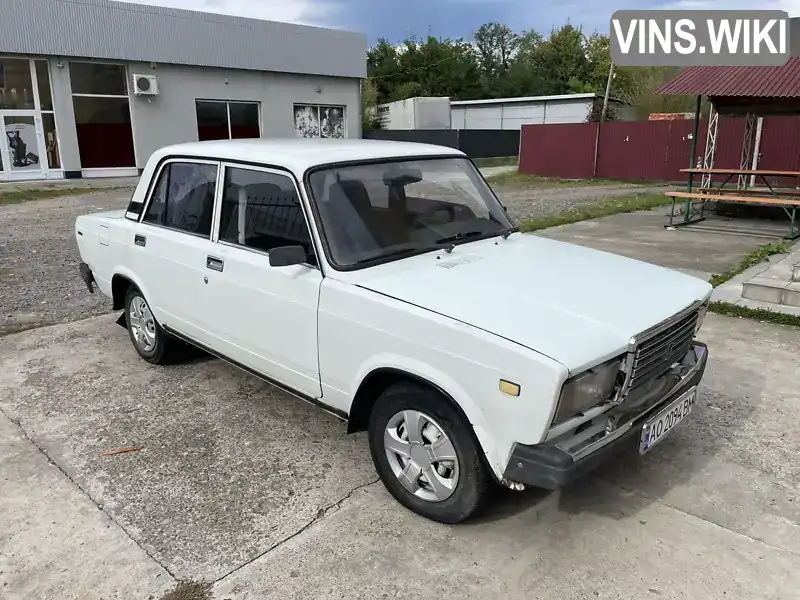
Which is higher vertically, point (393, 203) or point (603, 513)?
point (393, 203)

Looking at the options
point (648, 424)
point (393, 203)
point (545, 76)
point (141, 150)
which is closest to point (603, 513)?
point (648, 424)

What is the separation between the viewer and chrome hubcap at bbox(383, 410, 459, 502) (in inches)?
117

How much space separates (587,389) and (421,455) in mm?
866

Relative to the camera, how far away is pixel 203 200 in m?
4.30

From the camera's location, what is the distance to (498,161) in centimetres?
3528

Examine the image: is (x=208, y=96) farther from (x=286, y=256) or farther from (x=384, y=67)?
(x=384, y=67)

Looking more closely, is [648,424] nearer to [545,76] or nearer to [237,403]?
[237,403]

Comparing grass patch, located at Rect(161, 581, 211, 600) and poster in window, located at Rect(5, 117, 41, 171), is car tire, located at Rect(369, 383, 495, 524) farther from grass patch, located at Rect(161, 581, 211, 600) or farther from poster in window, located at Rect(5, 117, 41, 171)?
poster in window, located at Rect(5, 117, 41, 171)

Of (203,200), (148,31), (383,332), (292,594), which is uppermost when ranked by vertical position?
(148,31)

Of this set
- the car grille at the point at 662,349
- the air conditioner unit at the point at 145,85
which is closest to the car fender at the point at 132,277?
the car grille at the point at 662,349

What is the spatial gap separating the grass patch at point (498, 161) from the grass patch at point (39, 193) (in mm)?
19417

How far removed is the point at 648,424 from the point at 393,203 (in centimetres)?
186

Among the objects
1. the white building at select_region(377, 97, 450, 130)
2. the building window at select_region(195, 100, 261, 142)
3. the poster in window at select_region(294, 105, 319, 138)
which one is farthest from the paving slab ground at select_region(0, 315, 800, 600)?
the white building at select_region(377, 97, 450, 130)

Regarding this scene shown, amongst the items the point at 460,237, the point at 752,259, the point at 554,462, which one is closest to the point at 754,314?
the point at 752,259
